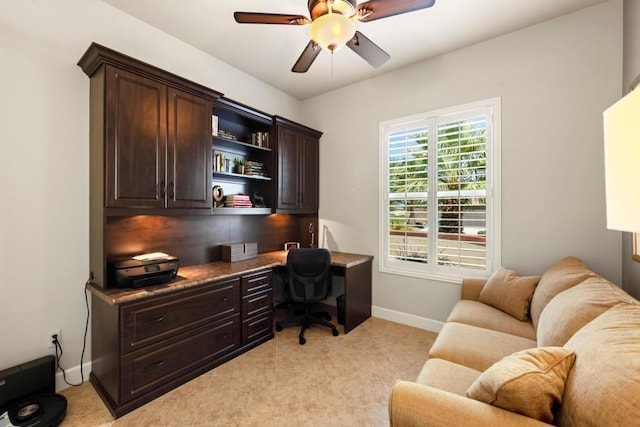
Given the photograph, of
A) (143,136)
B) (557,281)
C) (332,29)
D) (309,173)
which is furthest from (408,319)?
(143,136)

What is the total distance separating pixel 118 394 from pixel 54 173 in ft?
5.49

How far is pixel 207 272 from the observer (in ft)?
8.42

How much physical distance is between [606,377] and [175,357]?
2.48 meters

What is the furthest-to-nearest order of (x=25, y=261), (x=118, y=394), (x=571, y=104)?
(x=571, y=104), (x=25, y=261), (x=118, y=394)

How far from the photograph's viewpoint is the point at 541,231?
2545 mm

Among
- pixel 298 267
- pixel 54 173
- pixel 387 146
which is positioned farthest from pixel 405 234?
pixel 54 173

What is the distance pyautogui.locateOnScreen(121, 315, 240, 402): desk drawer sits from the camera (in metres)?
1.90

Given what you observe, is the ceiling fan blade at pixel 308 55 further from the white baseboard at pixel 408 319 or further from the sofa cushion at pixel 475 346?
the white baseboard at pixel 408 319

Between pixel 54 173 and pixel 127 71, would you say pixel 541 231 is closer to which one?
pixel 127 71

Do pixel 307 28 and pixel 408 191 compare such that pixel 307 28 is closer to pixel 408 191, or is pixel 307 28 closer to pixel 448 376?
pixel 408 191

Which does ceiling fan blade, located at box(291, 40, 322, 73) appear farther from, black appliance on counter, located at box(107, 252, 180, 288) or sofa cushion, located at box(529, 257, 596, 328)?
sofa cushion, located at box(529, 257, 596, 328)

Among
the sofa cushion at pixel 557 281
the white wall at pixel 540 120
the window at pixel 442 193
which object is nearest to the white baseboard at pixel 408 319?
the white wall at pixel 540 120

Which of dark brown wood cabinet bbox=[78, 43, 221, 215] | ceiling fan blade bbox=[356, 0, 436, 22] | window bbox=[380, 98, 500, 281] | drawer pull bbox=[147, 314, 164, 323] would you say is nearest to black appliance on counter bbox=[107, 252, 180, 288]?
drawer pull bbox=[147, 314, 164, 323]

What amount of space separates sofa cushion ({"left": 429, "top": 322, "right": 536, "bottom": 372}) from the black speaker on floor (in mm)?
2431
